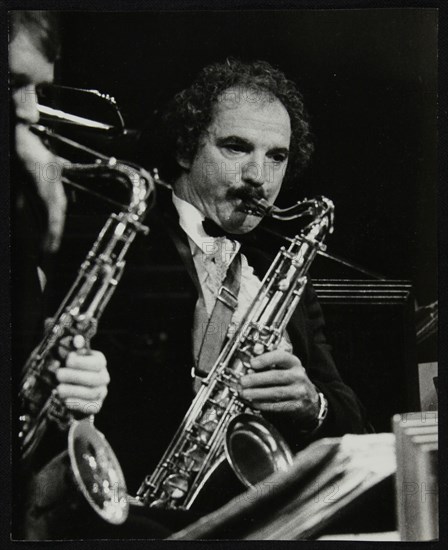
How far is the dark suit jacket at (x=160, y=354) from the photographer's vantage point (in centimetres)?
191

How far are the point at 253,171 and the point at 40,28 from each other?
0.56 meters

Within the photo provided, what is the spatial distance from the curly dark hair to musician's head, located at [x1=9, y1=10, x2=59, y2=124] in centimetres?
28

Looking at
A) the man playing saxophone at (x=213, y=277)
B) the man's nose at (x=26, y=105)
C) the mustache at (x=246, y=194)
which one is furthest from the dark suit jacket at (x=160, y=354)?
the man's nose at (x=26, y=105)

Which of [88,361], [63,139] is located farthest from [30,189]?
[88,361]

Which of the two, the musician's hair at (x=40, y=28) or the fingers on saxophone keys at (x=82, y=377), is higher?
the musician's hair at (x=40, y=28)

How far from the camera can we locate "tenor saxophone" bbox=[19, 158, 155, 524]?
6.23 feet

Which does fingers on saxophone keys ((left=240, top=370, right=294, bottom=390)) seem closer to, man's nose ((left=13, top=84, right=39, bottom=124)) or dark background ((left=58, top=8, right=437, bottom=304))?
dark background ((left=58, top=8, right=437, bottom=304))

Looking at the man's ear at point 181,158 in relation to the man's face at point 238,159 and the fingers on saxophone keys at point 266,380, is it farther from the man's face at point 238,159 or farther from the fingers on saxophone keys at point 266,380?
the fingers on saxophone keys at point 266,380

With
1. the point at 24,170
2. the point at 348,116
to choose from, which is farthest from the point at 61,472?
the point at 348,116

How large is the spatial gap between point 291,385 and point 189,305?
0.92 feet

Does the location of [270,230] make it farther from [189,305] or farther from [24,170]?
[24,170]

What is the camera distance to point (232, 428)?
190 centimetres

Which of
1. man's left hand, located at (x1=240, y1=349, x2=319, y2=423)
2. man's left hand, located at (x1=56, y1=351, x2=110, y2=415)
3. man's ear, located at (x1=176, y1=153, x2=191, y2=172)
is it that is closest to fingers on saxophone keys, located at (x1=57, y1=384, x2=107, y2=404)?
man's left hand, located at (x1=56, y1=351, x2=110, y2=415)

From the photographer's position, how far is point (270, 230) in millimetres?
1938
